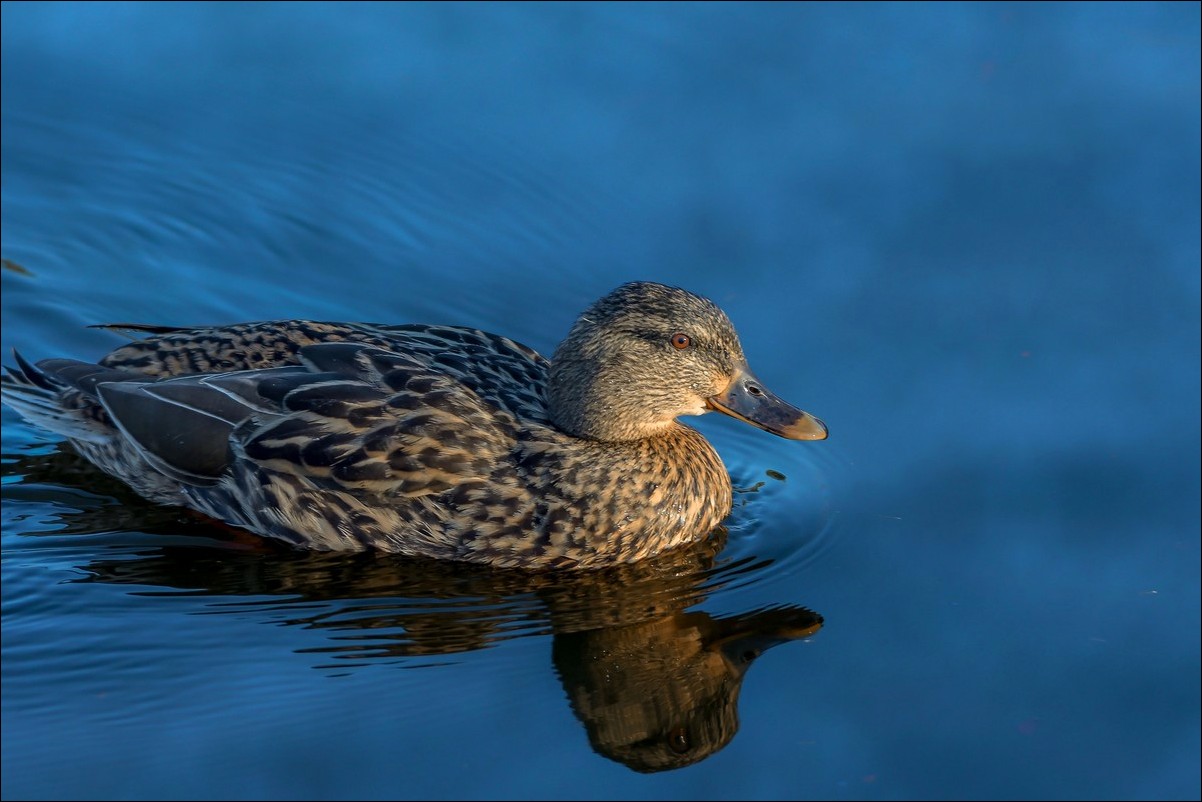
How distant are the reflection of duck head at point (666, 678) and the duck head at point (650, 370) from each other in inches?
45.3

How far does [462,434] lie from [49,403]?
2431mm

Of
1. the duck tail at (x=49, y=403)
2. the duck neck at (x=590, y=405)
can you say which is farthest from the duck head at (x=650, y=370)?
the duck tail at (x=49, y=403)

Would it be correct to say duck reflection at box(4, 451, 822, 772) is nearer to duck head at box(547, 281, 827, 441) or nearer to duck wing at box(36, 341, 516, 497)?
duck wing at box(36, 341, 516, 497)

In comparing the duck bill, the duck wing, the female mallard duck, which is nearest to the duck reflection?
the female mallard duck

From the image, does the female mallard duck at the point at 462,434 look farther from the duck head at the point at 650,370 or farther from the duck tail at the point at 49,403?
the duck tail at the point at 49,403

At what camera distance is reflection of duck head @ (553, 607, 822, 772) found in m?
6.96

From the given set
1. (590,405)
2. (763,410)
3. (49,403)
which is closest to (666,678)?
(590,405)

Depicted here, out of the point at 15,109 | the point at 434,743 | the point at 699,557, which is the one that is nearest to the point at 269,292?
the point at 15,109

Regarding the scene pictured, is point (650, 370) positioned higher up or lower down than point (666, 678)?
higher up

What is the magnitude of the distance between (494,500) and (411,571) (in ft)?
1.77

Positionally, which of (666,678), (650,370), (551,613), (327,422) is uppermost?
(650,370)

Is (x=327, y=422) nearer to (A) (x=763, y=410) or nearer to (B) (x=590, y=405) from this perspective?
(B) (x=590, y=405)

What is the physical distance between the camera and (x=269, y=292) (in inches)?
409

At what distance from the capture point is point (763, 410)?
28.1 ft
